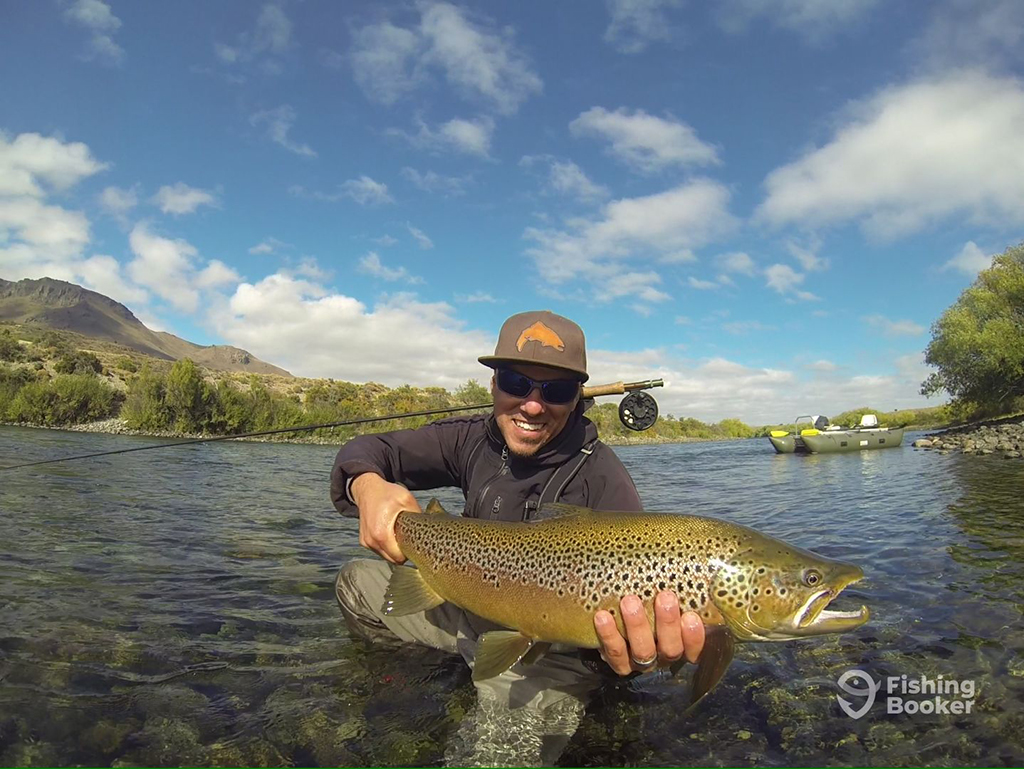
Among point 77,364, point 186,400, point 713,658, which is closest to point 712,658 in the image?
point 713,658

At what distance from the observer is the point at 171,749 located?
9.20 feet

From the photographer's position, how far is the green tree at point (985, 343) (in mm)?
38156

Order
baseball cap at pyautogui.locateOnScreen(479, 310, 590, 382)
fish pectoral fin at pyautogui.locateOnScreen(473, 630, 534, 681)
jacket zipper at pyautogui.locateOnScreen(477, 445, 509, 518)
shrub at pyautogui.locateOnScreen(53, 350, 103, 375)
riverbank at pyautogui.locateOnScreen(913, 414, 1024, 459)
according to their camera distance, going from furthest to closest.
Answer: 1. shrub at pyautogui.locateOnScreen(53, 350, 103, 375)
2. riverbank at pyautogui.locateOnScreen(913, 414, 1024, 459)
3. jacket zipper at pyautogui.locateOnScreen(477, 445, 509, 518)
4. baseball cap at pyautogui.locateOnScreen(479, 310, 590, 382)
5. fish pectoral fin at pyautogui.locateOnScreen(473, 630, 534, 681)

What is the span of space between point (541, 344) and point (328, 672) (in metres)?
2.55

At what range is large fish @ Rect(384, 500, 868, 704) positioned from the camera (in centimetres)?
251

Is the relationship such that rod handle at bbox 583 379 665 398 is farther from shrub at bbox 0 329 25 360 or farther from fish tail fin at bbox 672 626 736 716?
shrub at bbox 0 329 25 360

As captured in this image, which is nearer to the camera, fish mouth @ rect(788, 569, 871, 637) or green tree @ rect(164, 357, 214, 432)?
fish mouth @ rect(788, 569, 871, 637)

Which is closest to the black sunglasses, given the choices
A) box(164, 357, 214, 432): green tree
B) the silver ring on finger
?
the silver ring on finger

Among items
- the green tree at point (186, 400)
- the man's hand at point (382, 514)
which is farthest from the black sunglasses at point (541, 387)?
the green tree at point (186, 400)

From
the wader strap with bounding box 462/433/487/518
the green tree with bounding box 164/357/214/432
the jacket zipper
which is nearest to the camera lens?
the jacket zipper

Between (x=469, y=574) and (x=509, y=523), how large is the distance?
34 cm

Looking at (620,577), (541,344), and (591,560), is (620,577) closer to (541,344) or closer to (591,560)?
(591,560)

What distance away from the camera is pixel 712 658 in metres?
2.51

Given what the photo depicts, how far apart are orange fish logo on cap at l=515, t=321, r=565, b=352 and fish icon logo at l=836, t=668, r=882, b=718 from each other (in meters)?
2.77
